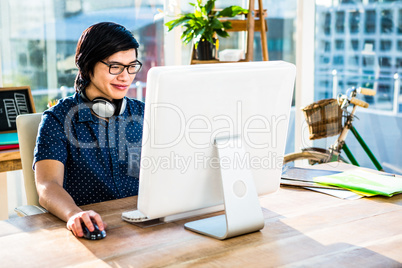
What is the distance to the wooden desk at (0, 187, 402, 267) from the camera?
1139 mm

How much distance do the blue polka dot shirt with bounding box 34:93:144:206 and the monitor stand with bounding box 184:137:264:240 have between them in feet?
1.81

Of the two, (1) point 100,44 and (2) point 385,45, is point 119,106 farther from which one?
(2) point 385,45

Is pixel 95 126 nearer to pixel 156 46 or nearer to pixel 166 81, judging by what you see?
pixel 166 81

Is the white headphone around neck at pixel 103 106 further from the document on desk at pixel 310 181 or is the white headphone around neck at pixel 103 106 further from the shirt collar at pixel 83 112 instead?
the document on desk at pixel 310 181

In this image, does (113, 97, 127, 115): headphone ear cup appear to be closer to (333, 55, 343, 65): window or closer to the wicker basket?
the wicker basket

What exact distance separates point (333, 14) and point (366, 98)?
0.71 meters

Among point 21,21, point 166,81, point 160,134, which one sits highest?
point 21,21

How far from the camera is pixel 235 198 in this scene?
1303 millimetres

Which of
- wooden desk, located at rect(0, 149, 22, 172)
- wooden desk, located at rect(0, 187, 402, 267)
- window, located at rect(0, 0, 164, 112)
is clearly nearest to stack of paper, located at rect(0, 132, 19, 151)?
wooden desk, located at rect(0, 149, 22, 172)

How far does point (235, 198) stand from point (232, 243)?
0.38 feet

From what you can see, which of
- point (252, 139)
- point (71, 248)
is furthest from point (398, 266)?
point (71, 248)

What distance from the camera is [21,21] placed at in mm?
3096

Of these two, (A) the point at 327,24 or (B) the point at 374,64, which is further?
(A) the point at 327,24

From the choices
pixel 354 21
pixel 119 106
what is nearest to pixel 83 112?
pixel 119 106
